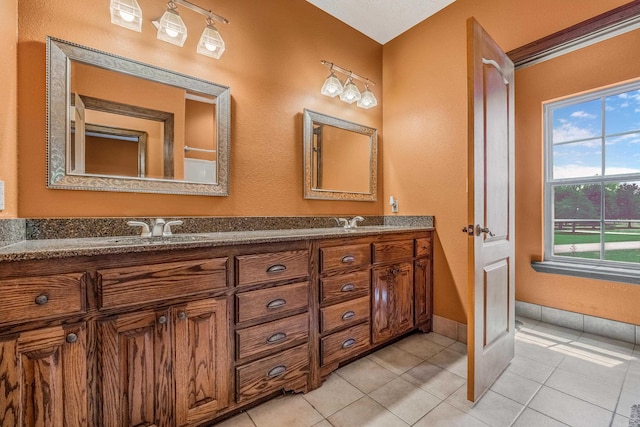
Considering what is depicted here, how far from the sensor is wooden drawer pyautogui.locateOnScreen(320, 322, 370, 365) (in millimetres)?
1713

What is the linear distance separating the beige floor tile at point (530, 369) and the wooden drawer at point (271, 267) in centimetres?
159

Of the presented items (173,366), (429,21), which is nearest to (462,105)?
(429,21)

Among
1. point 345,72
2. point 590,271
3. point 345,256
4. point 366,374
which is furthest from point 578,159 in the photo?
point 366,374

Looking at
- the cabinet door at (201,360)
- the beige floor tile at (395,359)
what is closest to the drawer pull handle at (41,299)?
the cabinet door at (201,360)

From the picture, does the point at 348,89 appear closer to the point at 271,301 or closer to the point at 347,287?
the point at 347,287

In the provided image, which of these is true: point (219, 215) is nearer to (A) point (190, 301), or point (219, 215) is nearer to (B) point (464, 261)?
(A) point (190, 301)

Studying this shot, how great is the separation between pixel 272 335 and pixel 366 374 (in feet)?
2.53

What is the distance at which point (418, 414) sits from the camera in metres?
1.45

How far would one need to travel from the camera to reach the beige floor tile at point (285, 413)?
139 centimetres

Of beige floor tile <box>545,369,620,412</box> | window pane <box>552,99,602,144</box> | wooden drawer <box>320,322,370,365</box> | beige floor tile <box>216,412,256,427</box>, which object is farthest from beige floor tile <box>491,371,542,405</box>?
window pane <box>552,99,602,144</box>

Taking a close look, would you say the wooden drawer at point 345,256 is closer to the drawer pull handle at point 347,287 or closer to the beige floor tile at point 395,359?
the drawer pull handle at point 347,287

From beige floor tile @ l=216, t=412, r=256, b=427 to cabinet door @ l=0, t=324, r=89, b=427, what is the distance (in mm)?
603

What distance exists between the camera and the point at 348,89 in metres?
2.46

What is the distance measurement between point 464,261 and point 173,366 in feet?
7.10
